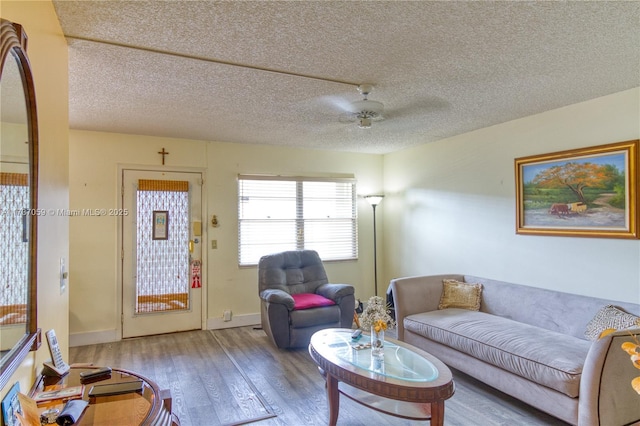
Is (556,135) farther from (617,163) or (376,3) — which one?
(376,3)

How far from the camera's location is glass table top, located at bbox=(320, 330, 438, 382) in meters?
2.22

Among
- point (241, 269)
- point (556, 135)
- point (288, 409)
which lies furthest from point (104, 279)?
point (556, 135)

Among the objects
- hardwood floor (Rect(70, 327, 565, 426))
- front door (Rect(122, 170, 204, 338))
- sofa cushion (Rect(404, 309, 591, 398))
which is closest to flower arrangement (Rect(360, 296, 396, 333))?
hardwood floor (Rect(70, 327, 565, 426))

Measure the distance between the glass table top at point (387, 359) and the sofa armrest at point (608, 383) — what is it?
881 mm

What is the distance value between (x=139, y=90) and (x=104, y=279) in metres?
2.46

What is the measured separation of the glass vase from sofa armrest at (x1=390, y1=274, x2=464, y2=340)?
1167 millimetres

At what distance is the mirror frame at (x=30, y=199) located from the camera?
1080 mm

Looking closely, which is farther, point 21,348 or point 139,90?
point 139,90

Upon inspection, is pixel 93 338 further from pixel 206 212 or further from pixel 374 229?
pixel 374 229

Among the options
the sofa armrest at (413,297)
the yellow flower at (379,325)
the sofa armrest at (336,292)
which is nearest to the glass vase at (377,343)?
the yellow flower at (379,325)

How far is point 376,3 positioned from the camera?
171cm

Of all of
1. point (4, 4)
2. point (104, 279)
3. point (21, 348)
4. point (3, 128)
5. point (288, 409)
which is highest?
point (4, 4)

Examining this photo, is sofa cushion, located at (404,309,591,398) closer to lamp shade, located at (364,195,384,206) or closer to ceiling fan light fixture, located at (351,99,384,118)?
ceiling fan light fixture, located at (351,99,384,118)

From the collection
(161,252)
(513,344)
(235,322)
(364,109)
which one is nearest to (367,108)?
(364,109)
